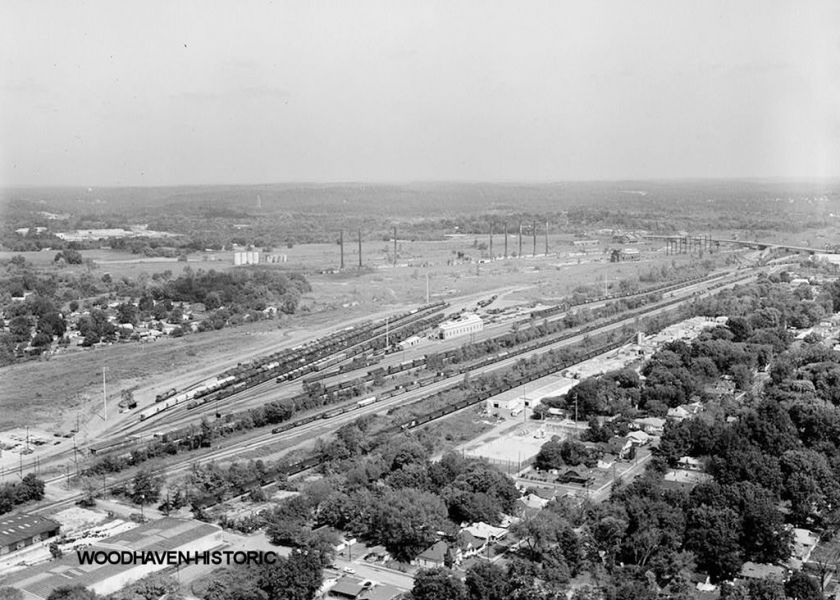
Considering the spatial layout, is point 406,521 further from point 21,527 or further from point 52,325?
point 52,325

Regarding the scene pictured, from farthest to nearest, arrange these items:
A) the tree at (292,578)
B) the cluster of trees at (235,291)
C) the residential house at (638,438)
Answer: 1. the cluster of trees at (235,291)
2. the residential house at (638,438)
3. the tree at (292,578)

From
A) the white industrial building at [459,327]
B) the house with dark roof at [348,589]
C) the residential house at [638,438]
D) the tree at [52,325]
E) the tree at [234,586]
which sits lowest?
the house with dark roof at [348,589]

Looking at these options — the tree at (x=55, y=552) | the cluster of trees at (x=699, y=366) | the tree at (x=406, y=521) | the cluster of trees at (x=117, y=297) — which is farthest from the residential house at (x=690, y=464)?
the cluster of trees at (x=117, y=297)

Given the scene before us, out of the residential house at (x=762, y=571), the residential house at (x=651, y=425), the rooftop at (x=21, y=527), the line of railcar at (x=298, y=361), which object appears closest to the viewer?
the residential house at (x=762, y=571)

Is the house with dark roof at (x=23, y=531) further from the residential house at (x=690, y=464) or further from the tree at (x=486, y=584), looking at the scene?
the residential house at (x=690, y=464)

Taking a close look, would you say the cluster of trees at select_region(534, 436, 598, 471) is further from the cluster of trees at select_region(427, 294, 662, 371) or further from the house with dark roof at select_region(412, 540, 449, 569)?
the cluster of trees at select_region(427, 294, 662, 371)

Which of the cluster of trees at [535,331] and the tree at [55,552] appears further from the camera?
the cluster of trees at [535,331]

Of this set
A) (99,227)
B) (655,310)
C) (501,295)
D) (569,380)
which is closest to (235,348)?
(569,380)

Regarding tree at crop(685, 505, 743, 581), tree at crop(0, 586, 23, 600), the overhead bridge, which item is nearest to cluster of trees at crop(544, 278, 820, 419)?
tree at crop(685, 505, 743, 581)
